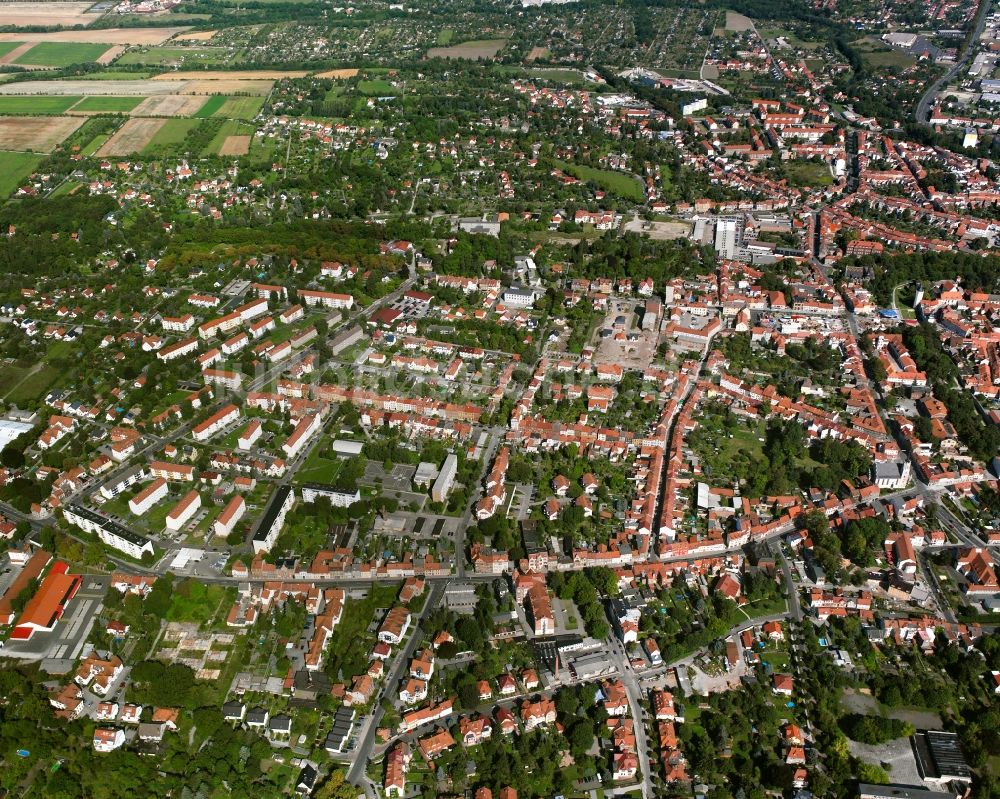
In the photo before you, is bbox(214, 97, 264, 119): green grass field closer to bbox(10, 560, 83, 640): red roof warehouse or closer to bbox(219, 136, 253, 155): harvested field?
bbox(219, 136, 253, 155): harvested field

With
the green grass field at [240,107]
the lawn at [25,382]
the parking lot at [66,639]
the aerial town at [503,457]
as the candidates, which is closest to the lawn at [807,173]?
the aerial town at [503,457]

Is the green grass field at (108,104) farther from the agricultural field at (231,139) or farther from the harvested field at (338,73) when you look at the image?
the harvested field at (338,73)

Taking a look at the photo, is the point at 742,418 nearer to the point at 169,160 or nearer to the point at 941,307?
the point at 941,307

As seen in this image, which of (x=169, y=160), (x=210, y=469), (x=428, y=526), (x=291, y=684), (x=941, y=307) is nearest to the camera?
(x=291, y=684)

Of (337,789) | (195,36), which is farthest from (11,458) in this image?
(195,36)

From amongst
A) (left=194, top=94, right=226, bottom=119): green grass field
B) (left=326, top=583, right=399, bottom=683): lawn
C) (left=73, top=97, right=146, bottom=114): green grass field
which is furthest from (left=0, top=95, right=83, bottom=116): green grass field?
(left=326, top=583, right=399, bottom=683): lawn

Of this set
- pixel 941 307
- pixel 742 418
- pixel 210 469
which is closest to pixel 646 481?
pixel 742 418
